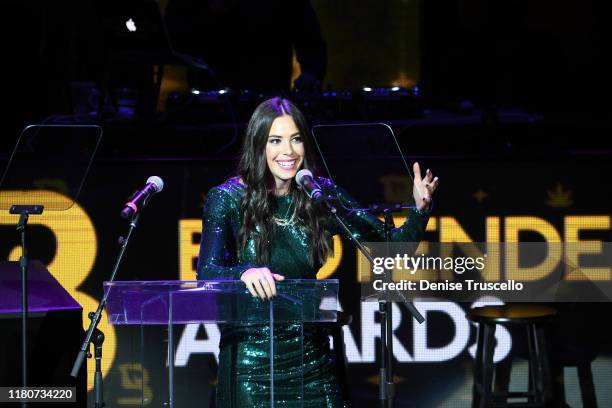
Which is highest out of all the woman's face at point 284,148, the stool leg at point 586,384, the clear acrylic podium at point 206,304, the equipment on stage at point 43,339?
the woman's face at point 284,148

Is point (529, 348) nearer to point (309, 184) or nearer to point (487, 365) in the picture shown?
point (487, 365)

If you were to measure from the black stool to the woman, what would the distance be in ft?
4.79

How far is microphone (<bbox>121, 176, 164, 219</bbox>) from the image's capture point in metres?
3.04

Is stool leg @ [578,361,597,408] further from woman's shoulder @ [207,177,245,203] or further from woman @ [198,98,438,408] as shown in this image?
woman's shoulder @ [207,177,245,203]

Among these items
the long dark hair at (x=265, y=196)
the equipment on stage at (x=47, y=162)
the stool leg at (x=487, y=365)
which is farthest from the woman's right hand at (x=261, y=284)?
the stool leg at (x=487, y=365)

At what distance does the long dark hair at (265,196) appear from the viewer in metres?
3.40

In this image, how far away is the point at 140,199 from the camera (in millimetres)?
3127

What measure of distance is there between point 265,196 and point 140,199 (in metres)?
0.46

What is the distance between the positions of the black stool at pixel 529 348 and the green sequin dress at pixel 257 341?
1722mm

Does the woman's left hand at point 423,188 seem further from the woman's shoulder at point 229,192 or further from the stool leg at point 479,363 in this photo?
the stool leg at point 479,363

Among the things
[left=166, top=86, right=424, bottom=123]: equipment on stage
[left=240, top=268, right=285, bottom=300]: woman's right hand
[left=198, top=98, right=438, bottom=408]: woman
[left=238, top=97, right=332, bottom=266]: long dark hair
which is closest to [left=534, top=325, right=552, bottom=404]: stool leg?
[left=166, top=86, right=424, bottom=123]: equipment on stage

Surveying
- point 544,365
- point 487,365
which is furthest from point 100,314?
point 544,365

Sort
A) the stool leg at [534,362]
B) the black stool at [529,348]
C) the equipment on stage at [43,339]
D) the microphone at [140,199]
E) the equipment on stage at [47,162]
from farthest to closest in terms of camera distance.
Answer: the stool leg at [534,362]
the black stool at [529,348]
the equipment on stage at [47,162]
the equipment on stage at [43,339]
the microphone at [140,199]

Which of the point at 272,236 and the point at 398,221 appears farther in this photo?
the point at 398,221
